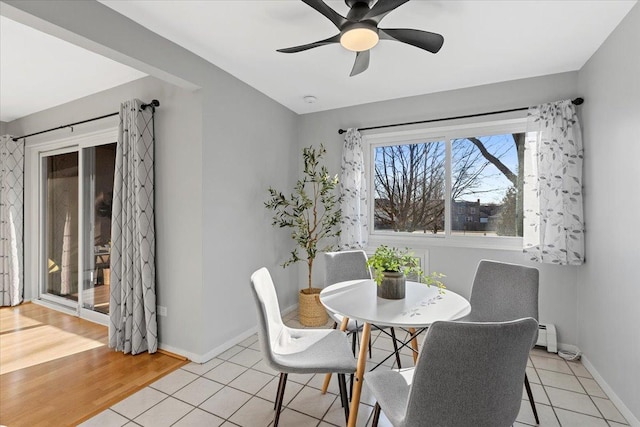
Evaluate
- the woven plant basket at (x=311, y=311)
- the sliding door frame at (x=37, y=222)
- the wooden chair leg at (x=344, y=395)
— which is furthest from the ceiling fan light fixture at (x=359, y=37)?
the sliding door frame at (x=37, y=222)

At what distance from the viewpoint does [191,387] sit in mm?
2201

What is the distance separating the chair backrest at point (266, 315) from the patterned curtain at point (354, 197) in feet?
5.39

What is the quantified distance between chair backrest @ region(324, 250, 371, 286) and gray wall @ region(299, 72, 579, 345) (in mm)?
885

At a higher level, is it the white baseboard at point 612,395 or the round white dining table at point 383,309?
the round white dining table at point 383,309

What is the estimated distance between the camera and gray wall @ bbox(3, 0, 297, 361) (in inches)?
92.6

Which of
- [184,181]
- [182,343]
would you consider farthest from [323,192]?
[182,343]

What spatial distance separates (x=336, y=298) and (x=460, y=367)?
3.12 ft

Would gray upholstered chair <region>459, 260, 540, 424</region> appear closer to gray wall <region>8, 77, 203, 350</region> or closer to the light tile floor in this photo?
the light tile floor

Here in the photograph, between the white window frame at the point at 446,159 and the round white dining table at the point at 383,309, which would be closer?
the round white dining table at the point at 383,309

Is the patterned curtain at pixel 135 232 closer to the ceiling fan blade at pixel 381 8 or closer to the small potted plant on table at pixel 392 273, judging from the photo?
the small potted plant on table at pixel 392 273

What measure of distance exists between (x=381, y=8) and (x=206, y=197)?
184cm

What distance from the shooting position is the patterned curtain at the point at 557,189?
255 cm

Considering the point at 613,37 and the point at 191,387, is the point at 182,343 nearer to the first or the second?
the point at 191,387

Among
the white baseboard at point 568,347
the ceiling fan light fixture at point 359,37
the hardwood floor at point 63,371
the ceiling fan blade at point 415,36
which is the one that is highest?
the ceiling fan blade at point 415,36
